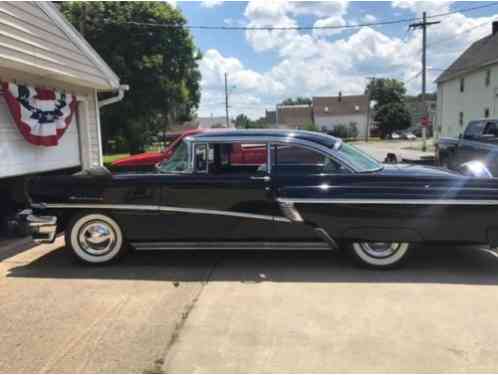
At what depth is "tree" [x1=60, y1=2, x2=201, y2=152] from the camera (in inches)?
923

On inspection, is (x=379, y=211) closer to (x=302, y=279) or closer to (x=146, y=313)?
(x=302, y=279)

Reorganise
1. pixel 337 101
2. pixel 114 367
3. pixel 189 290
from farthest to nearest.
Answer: pixel 337 101
pixel 189 290
pixel 114 367

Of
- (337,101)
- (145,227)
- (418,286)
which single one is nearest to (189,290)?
(145,227)

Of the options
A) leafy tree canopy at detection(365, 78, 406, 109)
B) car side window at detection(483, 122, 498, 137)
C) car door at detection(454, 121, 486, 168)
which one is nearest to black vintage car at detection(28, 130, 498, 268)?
car door at detection(454, 121, 486, 168)

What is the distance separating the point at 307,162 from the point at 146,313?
7.99ft

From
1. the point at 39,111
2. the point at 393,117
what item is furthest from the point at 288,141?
the point at 393,117

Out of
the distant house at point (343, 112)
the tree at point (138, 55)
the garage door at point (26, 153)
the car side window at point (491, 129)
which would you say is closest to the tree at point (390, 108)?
the distant house at point (343, 112)

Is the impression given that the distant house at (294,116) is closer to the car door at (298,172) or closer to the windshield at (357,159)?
the windshield at (357,159)

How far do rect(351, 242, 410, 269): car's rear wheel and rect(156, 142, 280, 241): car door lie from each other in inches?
39.3

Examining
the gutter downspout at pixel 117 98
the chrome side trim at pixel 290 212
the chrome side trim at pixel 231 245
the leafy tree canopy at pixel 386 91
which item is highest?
the leafy tree canopy at pixel 386 91

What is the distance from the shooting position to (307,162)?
16.1 feet

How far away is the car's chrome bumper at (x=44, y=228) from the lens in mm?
4914

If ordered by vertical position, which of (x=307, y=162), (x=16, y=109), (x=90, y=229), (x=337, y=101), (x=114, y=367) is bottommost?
(x=114, y=367)

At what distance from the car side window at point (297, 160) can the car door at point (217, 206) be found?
0.21 metres
